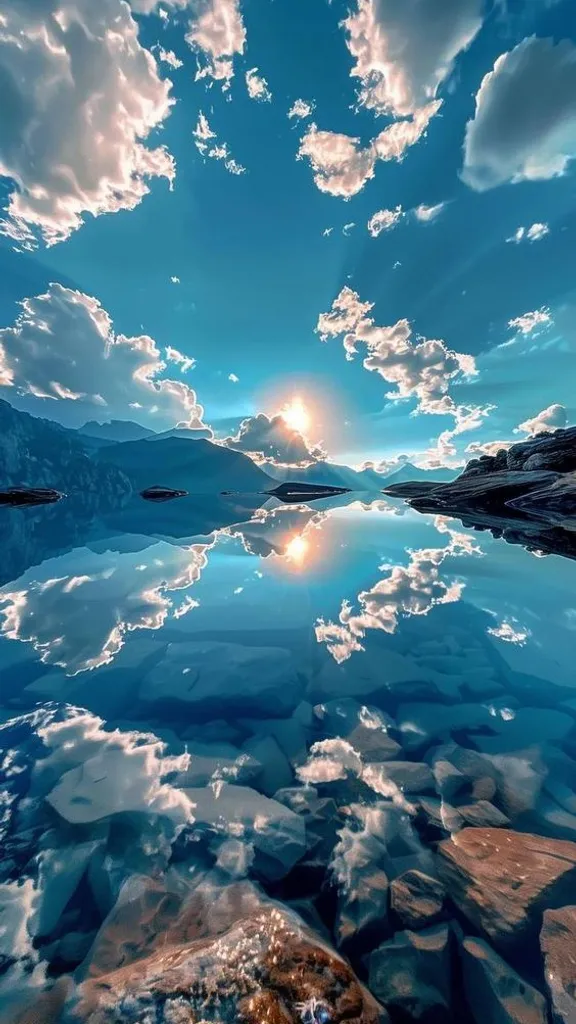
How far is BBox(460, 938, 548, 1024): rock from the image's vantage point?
275cm

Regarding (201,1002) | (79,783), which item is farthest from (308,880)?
(79,783)

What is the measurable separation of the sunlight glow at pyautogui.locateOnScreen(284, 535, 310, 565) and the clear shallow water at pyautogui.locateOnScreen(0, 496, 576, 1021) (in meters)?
4.89

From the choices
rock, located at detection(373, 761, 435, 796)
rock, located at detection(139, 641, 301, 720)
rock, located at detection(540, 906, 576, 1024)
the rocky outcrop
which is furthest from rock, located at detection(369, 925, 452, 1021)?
the rocky outcrop

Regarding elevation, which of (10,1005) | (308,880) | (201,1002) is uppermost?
(201,1002)

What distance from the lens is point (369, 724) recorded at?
6211 millimetres

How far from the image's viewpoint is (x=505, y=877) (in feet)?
12.2

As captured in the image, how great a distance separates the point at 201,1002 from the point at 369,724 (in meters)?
4.22

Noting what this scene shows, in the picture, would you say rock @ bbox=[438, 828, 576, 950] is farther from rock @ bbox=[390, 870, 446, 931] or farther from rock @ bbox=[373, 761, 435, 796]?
rock @ bbox=[373, 761, 435, 796]

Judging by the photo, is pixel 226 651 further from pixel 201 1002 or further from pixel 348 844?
pixel 201 1002

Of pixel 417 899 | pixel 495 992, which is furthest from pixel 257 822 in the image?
pixel 495 992

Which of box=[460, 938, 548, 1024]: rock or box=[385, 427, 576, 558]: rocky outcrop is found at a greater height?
box=[385, 427, 576, 558]: rocky outcrop

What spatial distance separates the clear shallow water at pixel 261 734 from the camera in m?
3.76

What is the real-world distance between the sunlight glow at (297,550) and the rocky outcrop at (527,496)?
1423 cm

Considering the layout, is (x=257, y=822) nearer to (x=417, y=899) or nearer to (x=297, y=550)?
(x=417, y=899)
